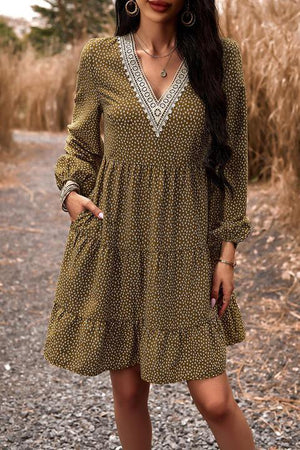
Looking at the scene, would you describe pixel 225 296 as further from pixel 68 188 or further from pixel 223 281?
pixel 68 188

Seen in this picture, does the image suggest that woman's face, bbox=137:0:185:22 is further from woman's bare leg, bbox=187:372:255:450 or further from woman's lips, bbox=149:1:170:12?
woman's bare leg, bbox=187:372:255:450

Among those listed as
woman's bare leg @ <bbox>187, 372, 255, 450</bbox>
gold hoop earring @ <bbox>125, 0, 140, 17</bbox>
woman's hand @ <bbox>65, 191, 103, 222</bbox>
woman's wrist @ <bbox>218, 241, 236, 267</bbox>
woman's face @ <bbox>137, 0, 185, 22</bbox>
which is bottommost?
woman's bare leg @ <bbox>187, 372, 255, 450</bbox>

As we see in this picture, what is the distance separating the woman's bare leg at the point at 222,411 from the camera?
4.74 ft

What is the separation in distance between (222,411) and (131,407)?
288 mm

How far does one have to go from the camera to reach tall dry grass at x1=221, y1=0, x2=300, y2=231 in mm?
3734

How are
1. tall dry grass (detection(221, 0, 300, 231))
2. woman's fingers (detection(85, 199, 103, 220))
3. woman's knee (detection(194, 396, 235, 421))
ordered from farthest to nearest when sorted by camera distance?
1. tall dry grass (detection(221, 0, 300, 231))
2. woman's fingers (detection(85, 199, 103, 220))
3. woman's knee (detection(194, 396, 235, 421))

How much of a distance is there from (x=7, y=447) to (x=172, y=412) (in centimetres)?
61

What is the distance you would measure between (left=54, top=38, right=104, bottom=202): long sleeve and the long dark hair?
0.76 ft

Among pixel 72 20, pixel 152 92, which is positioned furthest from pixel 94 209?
pixel 72 20

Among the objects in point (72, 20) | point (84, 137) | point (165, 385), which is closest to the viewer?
point (84, 137)

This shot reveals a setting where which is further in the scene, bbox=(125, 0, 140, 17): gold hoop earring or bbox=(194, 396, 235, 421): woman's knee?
bbox=(125, 0, 140, 17): gold hoop earring

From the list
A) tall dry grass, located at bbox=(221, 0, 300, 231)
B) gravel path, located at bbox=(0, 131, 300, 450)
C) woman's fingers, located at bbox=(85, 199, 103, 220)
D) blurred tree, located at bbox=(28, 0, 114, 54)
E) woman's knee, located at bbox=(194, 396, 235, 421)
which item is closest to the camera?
woman's knee, located at bbox=(194, 396, 235, 421)

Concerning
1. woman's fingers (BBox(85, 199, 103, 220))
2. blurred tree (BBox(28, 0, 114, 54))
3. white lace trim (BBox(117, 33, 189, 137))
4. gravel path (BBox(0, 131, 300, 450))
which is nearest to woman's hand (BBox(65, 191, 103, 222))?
woman's fingers (BBox(85, 199, 103, 220))

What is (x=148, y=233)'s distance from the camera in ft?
4.97
